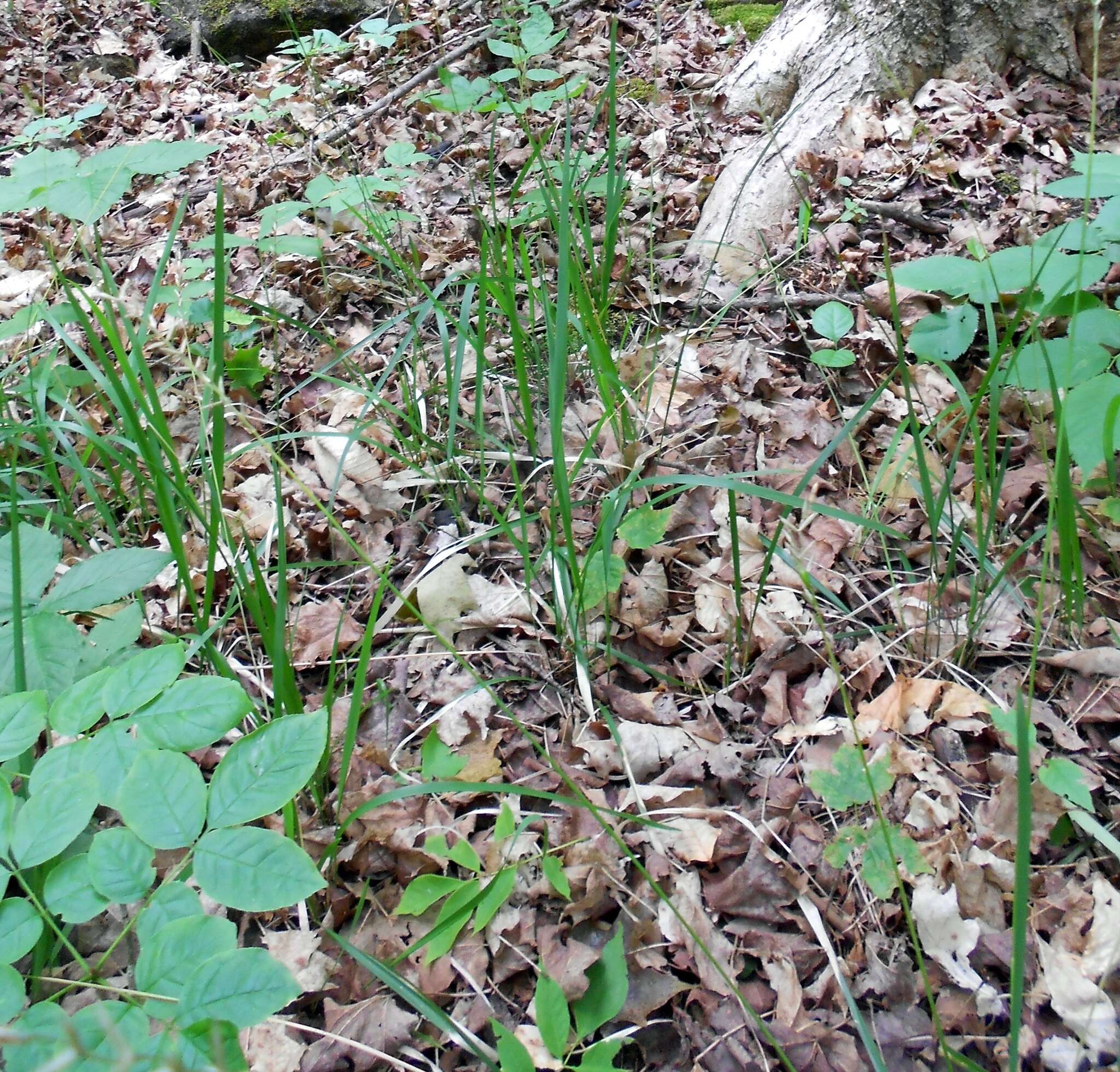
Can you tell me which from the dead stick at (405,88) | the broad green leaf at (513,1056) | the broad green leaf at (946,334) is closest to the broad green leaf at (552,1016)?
the broad green leaf at (513,1056)

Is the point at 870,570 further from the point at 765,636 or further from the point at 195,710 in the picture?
the point at 195,710

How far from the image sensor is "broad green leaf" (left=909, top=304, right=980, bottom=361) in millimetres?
1610

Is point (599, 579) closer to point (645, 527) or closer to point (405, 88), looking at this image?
point (645, 527)

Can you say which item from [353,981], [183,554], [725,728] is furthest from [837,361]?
[353,981]

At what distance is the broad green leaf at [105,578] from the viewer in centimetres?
119

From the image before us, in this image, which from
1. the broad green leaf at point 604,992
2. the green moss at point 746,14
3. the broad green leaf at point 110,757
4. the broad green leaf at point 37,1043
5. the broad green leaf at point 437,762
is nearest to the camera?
the broad green leaf at point 37,1043

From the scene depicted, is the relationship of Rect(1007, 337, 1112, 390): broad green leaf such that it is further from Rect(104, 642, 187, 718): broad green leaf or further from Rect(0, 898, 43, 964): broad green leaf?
Rect(0, 898, 43, 964): broad green leaf

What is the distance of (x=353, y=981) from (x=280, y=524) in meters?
0.72

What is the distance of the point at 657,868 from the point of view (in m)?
1.20

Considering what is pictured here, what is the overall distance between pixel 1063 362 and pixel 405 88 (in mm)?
3310

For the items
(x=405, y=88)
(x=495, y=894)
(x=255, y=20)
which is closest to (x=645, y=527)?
(x=495, y=894)

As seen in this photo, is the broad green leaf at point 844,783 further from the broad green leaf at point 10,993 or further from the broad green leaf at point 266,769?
the broad green leaf at point 10,993

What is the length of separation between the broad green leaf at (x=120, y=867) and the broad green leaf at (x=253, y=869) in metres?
0.06

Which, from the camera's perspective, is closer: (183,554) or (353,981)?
(353,981)
